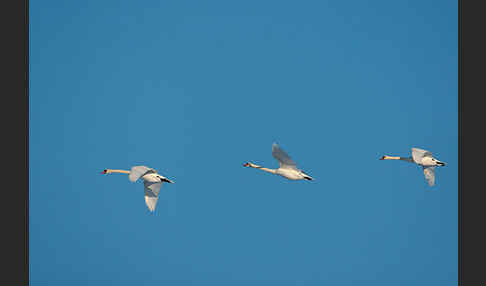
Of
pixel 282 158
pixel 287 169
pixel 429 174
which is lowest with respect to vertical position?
pixel 429 174

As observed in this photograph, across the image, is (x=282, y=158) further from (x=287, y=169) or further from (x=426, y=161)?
(x=426, y=161)

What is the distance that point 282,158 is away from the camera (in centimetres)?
2606

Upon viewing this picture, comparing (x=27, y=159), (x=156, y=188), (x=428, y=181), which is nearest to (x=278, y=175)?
(x=156, y=188)

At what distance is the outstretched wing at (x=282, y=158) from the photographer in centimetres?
2525

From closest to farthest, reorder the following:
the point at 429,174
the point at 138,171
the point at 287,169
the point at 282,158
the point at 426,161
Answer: the point at 138,171, the point at 282,158, the point at 287,169, the point at 426,161, the point at 429,174

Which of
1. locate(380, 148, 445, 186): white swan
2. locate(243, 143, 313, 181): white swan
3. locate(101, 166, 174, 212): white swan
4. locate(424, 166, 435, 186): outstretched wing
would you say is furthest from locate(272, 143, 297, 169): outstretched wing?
locate(424, 166, 435, 186): outstretched wing

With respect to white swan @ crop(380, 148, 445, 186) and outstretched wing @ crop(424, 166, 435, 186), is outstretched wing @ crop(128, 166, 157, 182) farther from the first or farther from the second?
outstretched wing @ crop(424, 166, 435, 186)

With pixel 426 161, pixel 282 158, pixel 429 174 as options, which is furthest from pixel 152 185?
pixel 429 174

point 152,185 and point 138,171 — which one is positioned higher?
point 138,171

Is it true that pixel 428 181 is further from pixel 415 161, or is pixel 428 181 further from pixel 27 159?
pixel 27 159

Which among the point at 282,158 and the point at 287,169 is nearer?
the point at 282,158

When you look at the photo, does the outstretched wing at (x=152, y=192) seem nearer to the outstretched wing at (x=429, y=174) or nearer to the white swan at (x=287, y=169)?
the white swan at (x=287, y=169)

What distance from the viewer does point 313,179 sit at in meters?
26.3

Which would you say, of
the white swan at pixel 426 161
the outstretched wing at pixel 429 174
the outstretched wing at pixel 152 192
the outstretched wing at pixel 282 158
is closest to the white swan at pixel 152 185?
the outstretched wing at pixel 152 192
